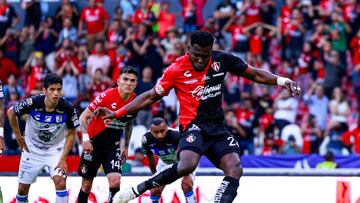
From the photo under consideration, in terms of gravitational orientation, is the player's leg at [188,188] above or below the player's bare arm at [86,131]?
below

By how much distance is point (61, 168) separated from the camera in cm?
1575

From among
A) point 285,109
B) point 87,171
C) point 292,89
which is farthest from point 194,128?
point 285,109

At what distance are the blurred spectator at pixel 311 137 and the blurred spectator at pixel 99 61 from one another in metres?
5.02

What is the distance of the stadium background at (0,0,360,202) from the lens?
23.8 metres

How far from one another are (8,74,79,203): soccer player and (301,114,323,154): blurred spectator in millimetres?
8846

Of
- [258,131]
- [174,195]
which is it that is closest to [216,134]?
[174,195]

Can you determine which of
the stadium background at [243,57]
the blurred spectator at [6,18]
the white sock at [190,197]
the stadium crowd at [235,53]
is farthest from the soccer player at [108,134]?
the blurred spectator at [6,18]

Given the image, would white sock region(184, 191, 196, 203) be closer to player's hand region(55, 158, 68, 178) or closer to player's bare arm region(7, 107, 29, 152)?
player's hand region(55, 158, 68, 178)

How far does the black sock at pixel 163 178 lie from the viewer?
44.6ft

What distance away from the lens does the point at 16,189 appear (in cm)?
1803

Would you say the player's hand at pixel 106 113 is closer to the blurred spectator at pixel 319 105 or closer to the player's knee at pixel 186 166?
the player's knee at pixel 186 166

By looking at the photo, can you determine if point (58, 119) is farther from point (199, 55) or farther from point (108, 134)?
point (199, 55)

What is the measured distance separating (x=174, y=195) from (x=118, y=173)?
2111 millimetres

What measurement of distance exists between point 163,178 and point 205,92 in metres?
1.26
